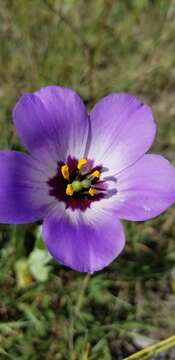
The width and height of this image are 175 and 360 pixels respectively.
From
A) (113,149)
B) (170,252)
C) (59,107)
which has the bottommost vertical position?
(170,252)

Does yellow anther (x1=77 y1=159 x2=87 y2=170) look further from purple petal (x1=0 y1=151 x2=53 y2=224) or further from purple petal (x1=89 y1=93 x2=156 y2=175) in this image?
purple petal (x1=0 y1=151 x2=53 y2=224)

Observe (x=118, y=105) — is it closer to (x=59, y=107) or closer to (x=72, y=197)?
(x=59, y=107)

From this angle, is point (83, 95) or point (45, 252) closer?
point (45, 252)

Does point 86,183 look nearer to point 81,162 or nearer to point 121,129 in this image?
point 81,162

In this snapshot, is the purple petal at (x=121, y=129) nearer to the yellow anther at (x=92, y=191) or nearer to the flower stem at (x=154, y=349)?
the yellow anther at (x=92, y=191)

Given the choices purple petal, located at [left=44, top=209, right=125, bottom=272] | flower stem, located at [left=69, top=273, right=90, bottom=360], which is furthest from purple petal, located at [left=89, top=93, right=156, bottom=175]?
flower stem, located at [left=69, top=273, right=90, bottom=360]

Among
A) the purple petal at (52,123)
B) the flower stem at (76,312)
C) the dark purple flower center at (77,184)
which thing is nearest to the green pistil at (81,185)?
the dark purple flower center at (77,184)

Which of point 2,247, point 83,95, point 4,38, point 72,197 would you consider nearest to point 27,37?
point 4,38
